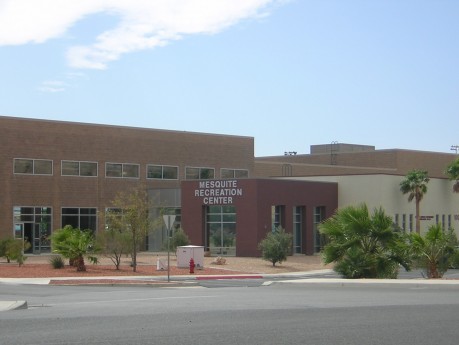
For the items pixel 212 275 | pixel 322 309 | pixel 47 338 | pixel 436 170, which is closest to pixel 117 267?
pixel 212 275

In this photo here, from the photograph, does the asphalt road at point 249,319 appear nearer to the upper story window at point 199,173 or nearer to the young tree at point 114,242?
the young tree at point 114,242

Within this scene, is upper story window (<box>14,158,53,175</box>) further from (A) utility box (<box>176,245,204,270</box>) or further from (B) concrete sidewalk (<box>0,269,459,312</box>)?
(B) concrete sidewalk (<box>0,269,459,312</box>)

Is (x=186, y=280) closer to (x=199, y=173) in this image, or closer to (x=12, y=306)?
(x=12, y=306)

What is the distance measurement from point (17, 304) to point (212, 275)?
739 inches

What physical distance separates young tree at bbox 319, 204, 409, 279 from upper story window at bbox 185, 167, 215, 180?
3719 cm

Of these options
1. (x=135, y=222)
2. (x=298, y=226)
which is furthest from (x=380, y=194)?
(x=135, y=222)

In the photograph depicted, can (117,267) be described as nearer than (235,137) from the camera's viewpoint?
Yes

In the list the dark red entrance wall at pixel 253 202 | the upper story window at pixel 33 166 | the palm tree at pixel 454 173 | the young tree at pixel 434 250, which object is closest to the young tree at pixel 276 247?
the dark red entrance wall at pixel 253 202

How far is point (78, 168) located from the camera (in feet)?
190

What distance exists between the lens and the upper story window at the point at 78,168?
188 ft

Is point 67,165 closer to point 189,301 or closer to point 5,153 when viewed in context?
point 5,153

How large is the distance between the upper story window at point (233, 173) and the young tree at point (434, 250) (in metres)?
39.7

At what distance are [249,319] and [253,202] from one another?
35.8 m

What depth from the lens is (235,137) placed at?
222 ft
